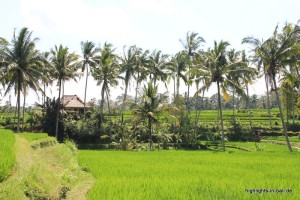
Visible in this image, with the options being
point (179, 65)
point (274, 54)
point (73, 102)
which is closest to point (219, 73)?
point (274, 54)

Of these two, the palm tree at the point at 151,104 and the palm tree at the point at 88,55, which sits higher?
the palm tree at the point at 88,55

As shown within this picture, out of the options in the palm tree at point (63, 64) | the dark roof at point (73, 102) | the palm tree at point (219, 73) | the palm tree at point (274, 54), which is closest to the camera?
the palm tree at point (274, 54)

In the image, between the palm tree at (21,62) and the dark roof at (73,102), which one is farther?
the dark roof at (73,102)

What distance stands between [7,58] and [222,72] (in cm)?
1698

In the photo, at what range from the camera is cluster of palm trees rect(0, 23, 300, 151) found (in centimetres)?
2414

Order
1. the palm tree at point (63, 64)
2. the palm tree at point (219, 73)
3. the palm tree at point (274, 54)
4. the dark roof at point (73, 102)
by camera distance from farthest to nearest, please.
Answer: the dark roof at point (73, 102), the palm tree at point (63, 64), the palm tree at point (219, 73), the palm tree at point (274, 54)

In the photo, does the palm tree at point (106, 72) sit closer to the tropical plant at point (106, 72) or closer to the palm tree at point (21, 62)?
the tropical plant at point (106, 72)

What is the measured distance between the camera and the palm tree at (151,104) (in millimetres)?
26625

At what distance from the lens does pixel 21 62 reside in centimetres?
2714

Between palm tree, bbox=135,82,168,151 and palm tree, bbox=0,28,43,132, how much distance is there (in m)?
8.57

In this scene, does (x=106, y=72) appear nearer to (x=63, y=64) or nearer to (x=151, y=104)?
(x=63, y=64)

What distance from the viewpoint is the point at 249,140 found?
1551 inches

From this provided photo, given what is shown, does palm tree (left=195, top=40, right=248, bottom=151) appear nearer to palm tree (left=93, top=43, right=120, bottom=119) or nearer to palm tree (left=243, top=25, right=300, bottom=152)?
palm tree (left=243, top=25, right=300, bottom=152)

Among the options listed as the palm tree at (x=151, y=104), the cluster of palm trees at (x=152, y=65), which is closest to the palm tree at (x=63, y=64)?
the cluster of palm trees at (x=152, y=65)
